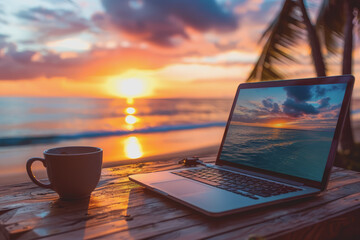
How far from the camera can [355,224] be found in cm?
67

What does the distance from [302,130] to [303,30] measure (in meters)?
2.59

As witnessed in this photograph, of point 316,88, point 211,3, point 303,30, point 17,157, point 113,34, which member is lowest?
point 17,157

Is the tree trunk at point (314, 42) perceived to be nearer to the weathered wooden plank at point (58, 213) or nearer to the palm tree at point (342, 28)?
the palm tree at point (342, 28)


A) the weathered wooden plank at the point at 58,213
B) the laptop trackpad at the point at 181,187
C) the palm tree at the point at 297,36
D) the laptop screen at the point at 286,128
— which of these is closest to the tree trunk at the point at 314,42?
the palm tree at the point at 297,36

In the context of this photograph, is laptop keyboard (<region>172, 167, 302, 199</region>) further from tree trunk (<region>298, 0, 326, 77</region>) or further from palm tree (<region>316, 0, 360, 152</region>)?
palm tree (<region>316, 0, 360, 152</region>)

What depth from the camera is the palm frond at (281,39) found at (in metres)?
3.01

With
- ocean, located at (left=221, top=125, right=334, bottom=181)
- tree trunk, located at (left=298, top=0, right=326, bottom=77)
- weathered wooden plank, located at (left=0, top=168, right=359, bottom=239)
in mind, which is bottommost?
weathered wooden plank, located at (left=0, top=168, right=359, bottom=239)

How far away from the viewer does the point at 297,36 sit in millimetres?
3084

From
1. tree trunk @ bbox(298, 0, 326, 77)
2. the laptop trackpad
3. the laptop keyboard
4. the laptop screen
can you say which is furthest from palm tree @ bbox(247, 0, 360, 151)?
the laptop trackpad

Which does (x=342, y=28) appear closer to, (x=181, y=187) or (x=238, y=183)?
(x=238, y=183)

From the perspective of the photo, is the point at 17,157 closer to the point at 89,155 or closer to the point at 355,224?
the point at 89,155

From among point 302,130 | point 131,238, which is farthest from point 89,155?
point 302,130

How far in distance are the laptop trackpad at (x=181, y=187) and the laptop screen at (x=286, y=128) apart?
28cm

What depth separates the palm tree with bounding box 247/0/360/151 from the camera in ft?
9.22
